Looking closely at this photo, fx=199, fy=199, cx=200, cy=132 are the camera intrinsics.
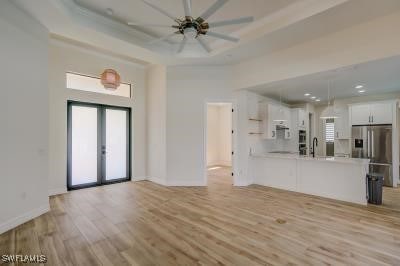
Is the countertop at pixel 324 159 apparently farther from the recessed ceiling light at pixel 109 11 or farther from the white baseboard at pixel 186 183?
the recessed ceiling light at pixel 109 11

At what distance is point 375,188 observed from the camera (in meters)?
4.27

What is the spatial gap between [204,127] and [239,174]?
1.72 meters

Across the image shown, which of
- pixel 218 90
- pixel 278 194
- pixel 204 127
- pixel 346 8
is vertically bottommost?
pixel 278 194

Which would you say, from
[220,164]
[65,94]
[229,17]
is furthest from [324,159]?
[65,94]

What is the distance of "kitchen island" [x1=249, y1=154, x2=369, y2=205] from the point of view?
170 inches

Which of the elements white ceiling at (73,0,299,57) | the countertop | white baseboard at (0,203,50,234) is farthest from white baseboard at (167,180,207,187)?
white ceiling at (73,0,299,57)

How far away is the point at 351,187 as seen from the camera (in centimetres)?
437

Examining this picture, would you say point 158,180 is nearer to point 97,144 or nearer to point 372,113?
point 97,144

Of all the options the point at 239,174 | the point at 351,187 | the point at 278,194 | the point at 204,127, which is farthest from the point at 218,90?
the point at 351,187

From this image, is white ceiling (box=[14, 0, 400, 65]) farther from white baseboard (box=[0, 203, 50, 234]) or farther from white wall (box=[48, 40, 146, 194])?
white baseboard (box=[0, 203, 50, 234])

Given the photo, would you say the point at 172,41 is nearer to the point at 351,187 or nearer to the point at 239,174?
the point at 239,174

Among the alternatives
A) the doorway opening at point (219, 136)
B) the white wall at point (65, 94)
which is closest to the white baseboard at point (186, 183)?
the white wall at point (65, 94)

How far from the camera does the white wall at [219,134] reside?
9.57 meters

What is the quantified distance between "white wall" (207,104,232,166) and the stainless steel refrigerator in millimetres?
4790
